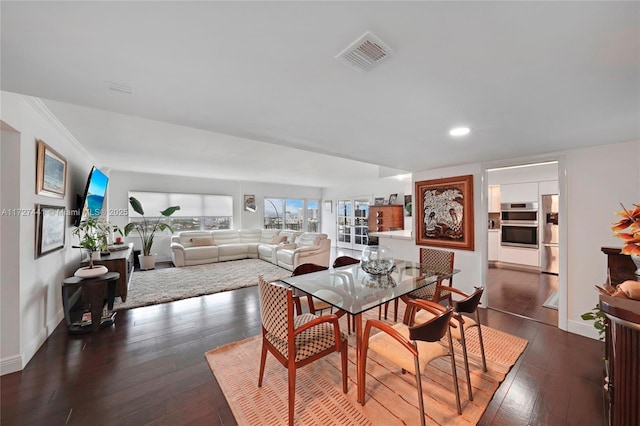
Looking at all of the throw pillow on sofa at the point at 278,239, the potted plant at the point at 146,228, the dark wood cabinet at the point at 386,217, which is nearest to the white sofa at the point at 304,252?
the throw pillow on sofa at the point at 278,239

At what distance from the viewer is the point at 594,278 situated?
2.72m

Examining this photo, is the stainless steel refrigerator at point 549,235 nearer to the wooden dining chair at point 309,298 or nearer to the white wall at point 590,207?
the white wall at point 590,207

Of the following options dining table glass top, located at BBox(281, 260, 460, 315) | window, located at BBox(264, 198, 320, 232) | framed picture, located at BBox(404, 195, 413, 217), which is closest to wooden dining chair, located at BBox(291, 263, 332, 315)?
dining table glass top, located at BBox(281, 260, 460, 315)

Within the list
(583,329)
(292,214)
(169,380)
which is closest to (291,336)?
(169,380)

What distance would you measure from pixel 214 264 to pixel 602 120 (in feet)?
22.9

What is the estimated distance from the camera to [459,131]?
2.28 meters

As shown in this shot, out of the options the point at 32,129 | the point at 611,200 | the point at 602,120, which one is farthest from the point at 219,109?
the point at 611,200

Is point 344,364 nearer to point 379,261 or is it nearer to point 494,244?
point 379,261

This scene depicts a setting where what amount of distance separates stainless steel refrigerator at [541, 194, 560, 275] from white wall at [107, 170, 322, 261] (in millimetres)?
7380

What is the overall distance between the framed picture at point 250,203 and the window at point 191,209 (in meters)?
0.50

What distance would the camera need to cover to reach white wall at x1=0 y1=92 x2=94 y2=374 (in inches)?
80.4

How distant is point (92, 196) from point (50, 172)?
3.95ft

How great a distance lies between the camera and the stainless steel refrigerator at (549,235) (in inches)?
199

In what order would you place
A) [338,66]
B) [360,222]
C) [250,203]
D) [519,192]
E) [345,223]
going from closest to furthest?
[338,66] < [519,192] < [250,203] < [360,222] < [345,223]
